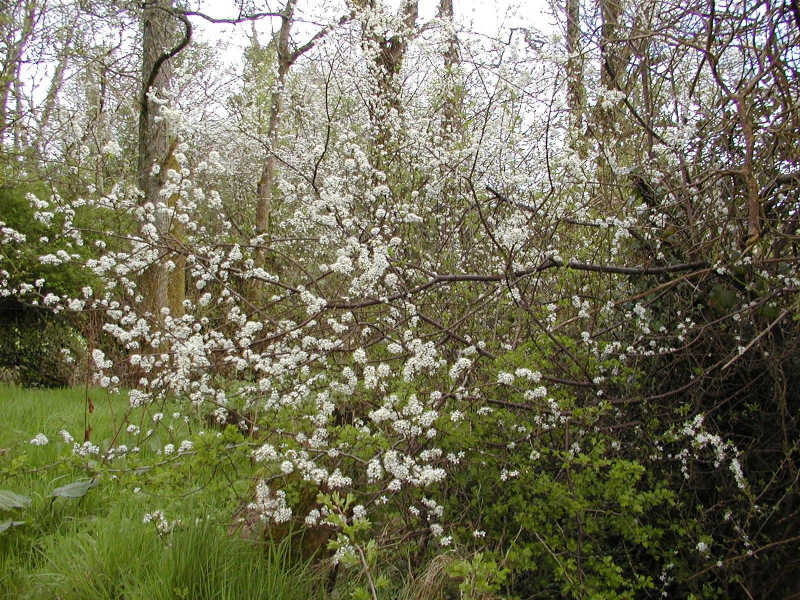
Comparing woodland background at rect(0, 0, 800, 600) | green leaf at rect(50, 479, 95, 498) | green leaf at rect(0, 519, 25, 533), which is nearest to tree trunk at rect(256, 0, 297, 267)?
woodland background at rect(0, 0, 800, 600)

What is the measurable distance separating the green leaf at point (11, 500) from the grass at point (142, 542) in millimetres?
65

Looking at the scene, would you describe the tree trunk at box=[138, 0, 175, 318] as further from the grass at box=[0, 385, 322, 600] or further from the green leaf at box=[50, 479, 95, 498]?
the green leaf at box=[50, 479, 95, 498]

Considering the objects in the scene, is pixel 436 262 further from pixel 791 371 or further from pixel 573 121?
pixel 791 371

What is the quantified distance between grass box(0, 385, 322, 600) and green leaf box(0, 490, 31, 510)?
0.07 meters

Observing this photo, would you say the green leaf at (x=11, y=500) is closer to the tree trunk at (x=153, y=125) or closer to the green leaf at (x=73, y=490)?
the green leaf at (x=73, y=490)

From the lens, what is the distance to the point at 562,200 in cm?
384

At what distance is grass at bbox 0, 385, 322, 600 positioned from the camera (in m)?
2.47

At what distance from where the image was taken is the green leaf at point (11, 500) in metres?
3.16

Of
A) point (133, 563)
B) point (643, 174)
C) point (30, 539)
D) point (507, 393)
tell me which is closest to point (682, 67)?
point (643, 174)

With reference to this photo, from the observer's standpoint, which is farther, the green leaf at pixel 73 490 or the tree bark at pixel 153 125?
the tree bark at pixel 153 125

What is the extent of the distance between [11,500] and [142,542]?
0.98 m

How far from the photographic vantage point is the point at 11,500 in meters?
3.21

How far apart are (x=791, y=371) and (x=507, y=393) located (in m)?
1.50

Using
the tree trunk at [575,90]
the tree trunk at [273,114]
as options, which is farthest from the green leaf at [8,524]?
the tree trunk at [273,114]
